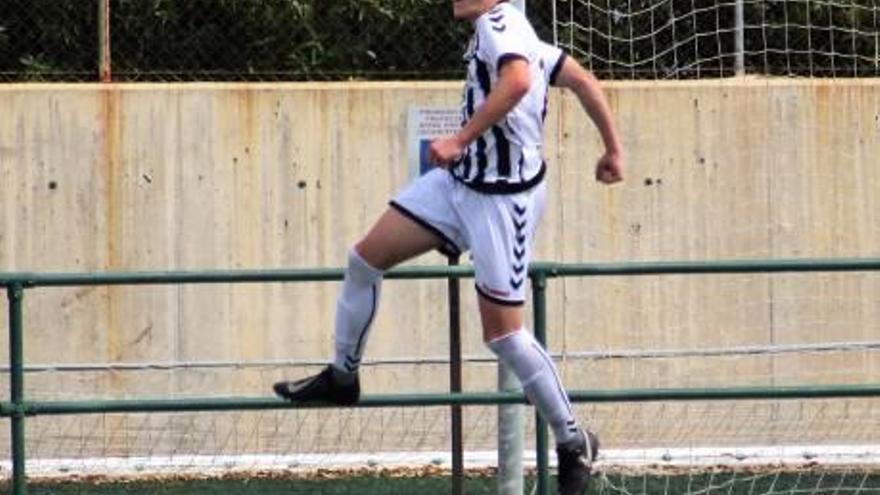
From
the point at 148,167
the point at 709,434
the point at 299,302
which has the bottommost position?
the point at 709,434

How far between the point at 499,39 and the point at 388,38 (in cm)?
648

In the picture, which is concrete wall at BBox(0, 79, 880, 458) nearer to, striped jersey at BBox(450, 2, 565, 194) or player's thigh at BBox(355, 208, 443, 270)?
player's thigh at BBox(355, 208, 443, 270)

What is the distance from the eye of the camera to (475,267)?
7.32 meters

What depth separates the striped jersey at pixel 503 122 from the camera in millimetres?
7117

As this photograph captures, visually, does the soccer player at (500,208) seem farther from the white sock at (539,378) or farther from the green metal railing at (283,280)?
the green metal railing at (283,280)

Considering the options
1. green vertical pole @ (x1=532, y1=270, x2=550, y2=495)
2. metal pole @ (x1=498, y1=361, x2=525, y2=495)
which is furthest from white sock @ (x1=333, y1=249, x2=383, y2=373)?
metal pole @ (x1=498, y1=361, x2=525, y2=495)

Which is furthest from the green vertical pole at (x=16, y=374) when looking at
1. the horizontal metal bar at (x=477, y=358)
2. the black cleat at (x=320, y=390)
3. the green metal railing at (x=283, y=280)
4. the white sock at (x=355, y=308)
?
the horizontal metal bar at (x=477, y=358)

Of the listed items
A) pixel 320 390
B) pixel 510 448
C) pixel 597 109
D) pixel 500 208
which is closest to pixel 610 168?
pixel 597 109

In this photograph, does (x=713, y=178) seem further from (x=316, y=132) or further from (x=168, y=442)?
(x=168, y=442)

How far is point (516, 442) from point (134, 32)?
5.19 metres

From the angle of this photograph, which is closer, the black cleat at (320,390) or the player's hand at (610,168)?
the player's hand at (610,168)

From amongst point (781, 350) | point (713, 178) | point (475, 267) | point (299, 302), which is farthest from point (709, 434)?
point (475, 267)

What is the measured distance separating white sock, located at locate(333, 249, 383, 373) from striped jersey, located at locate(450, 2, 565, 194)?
1.64ft

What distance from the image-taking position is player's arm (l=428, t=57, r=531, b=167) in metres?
6.91
